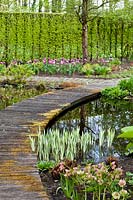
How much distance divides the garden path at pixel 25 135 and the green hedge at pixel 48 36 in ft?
16.1

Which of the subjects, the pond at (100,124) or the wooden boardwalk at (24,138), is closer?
the wooden boardwalk at (24,138)

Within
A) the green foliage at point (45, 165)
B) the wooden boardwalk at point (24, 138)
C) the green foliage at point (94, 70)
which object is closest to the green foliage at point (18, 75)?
the wooden boardwalk at point (24, 138)

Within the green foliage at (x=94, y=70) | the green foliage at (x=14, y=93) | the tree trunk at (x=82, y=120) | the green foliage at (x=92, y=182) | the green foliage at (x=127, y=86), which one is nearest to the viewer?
the green foliage at (x=92, y=182)

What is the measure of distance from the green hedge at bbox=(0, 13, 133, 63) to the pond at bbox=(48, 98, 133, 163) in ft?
20.9

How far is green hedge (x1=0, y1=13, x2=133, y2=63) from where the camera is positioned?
49.0 ft

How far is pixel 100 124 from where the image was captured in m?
7.05

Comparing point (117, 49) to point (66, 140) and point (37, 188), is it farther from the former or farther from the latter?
point (37, 188)

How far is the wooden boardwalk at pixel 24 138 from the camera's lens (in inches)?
159

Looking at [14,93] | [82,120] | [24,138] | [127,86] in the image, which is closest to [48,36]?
[14,93]

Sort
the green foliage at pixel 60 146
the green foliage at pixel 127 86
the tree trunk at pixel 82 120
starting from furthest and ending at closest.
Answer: the green foliage at pixel 127 86
the tree trunk at pixel 82 120
the green foliage at pixel 60 146

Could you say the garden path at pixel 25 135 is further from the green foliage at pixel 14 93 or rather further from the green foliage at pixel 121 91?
the green foliage at pixel 14 93

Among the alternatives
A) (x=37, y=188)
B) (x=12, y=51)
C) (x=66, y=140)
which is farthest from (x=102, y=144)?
(x=12, y=51)

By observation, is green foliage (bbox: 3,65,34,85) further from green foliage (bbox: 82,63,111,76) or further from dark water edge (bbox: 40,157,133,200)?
dark water edge (bbox: 40,157,133,200)

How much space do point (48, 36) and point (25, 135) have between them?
9950 mm
